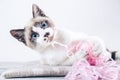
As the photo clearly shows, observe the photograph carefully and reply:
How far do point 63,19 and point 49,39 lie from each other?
0.16m

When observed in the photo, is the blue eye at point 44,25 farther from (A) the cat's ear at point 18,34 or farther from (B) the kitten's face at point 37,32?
(A) the cat's ear at point 18,34

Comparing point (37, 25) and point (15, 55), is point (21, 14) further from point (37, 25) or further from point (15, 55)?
point (15, 55)

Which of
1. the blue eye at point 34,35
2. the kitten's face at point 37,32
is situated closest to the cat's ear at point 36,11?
the kitten's face at point 37,32

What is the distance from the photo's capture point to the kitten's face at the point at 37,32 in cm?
145

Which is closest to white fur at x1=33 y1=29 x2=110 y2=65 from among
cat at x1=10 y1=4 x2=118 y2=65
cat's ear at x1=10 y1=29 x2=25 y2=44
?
cat at x1=10 y1=4 x2=118 y2=65

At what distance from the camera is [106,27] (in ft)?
4.98

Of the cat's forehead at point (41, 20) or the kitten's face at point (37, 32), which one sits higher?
the cat's forehead at point (41, 20)

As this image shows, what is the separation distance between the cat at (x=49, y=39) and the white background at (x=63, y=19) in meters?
0.03

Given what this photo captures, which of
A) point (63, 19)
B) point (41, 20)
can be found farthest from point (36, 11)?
point (63, 19)

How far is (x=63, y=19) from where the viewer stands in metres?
1.49

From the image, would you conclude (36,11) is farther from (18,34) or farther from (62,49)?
(62,49)

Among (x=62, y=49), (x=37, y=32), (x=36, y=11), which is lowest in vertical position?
(x=62, y=49)

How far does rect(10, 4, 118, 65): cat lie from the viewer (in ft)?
4.74

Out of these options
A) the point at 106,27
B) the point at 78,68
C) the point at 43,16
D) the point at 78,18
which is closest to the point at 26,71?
the point at 78,68
